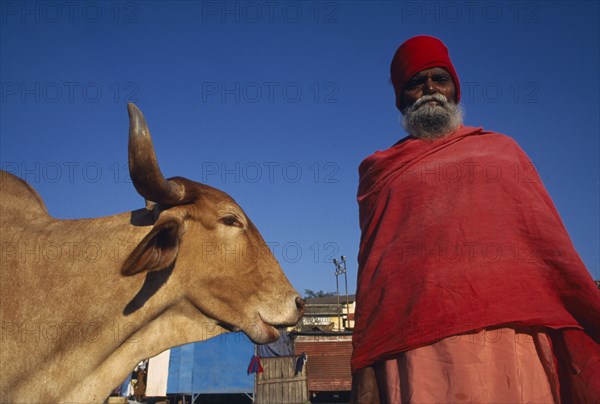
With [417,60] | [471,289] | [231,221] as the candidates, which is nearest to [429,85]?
[417,60]

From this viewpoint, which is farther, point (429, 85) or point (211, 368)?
point (211, 368)

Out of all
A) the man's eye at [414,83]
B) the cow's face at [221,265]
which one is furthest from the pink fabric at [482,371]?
the man's eye at [414,83]

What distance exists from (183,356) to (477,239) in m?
18.6

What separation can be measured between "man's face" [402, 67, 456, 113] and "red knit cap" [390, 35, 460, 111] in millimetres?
34

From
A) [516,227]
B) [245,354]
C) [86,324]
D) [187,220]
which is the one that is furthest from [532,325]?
[245,354]

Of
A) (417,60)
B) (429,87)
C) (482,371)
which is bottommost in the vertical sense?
(482,371)

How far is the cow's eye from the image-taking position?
12.1 ft

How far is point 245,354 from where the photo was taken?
63.3 feet

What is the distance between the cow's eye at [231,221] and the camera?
3.69 metres

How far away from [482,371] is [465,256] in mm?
511

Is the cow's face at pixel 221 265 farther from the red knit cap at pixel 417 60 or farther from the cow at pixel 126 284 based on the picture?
the red knit cap at pixel 417 60

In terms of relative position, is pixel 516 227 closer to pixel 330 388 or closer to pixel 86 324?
pixel 86 324

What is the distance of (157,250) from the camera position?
3.31 metres

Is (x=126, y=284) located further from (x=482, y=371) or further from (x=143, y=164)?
(x=482, y=371)
